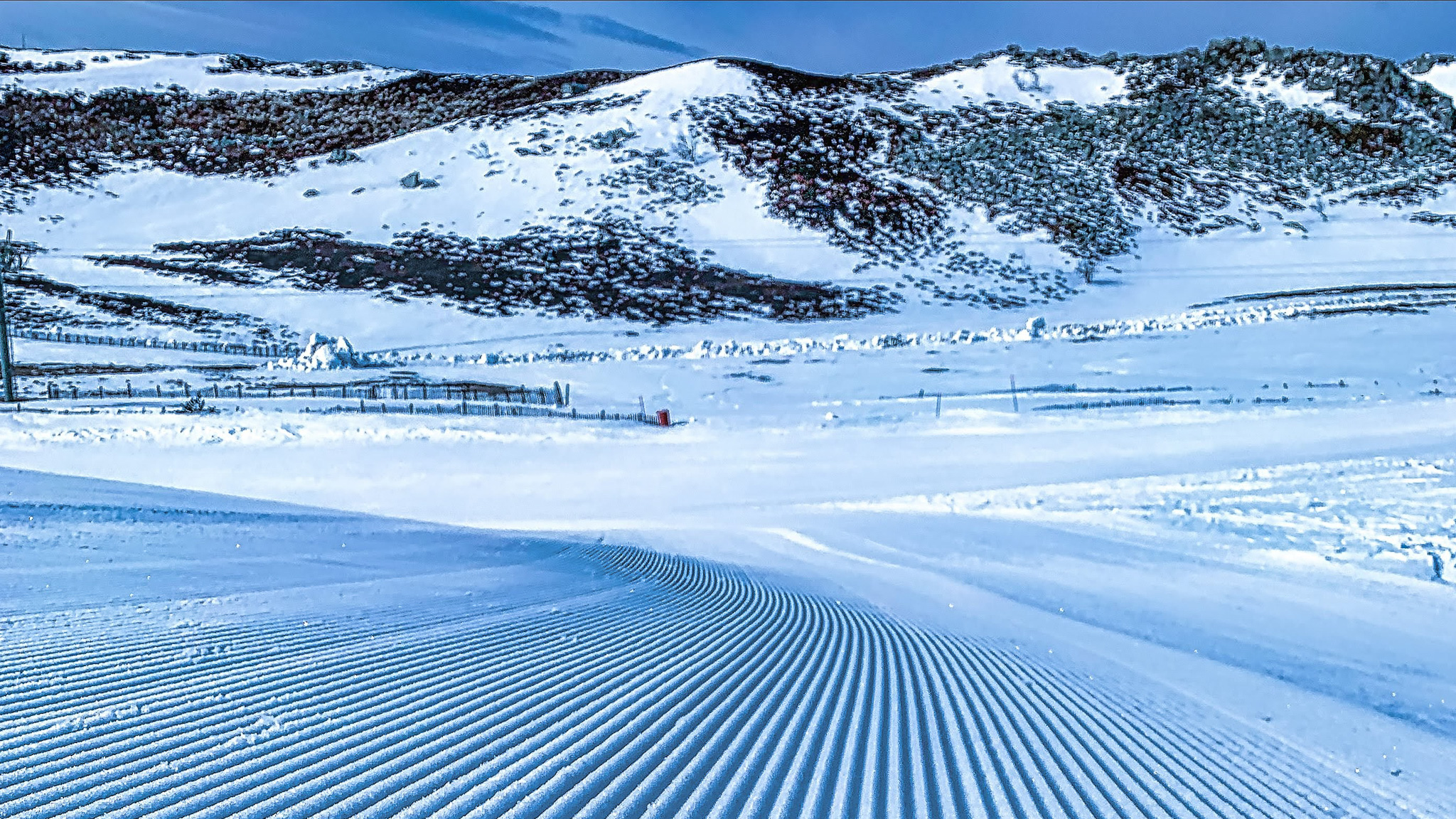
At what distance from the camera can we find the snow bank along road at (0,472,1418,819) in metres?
3.10

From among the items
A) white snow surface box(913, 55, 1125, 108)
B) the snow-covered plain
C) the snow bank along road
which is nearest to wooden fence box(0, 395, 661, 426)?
the snow-covered plain

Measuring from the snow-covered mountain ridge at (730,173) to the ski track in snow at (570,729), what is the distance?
4219cm

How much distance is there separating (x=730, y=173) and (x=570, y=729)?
6387cm

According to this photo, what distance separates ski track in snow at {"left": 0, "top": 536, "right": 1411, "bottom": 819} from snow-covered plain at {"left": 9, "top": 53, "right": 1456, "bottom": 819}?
3cm

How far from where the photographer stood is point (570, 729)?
3.78 m

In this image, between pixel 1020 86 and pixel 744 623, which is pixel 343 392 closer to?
pixel 744 623

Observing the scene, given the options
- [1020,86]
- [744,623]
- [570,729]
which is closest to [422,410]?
[744,623]

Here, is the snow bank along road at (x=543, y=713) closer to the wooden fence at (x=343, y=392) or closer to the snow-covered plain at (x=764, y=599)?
the snow-covered plain at (x=764, y=599)

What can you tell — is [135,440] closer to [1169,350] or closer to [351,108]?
[1169,350]

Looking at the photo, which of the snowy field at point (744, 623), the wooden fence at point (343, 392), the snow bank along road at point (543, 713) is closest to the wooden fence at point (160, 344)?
the wooden fence at point (343, 392)

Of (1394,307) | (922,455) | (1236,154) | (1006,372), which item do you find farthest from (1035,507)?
(1236,154)

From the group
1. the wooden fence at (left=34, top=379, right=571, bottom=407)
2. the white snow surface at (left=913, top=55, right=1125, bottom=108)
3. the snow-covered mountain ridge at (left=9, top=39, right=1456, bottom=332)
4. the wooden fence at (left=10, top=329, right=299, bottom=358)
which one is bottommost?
the wooden fence at (left=34, top=379, right=571, bottom=407)

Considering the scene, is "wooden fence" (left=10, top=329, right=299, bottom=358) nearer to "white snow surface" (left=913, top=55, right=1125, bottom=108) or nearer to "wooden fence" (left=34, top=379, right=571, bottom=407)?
"wooden fence" (left=34, top=379, right=571, bottom=407)

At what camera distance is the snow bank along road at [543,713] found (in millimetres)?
3100
